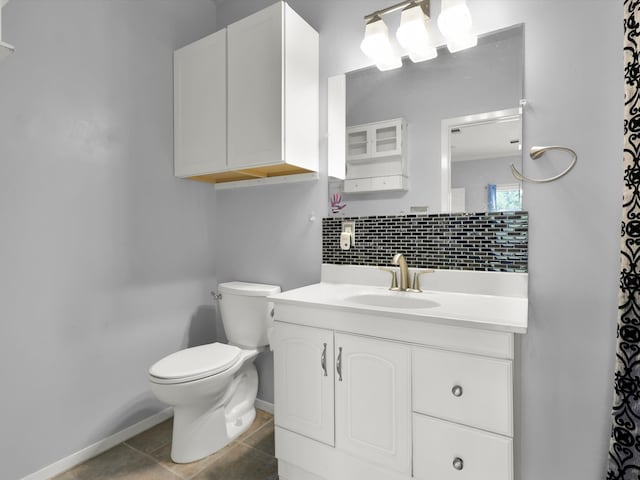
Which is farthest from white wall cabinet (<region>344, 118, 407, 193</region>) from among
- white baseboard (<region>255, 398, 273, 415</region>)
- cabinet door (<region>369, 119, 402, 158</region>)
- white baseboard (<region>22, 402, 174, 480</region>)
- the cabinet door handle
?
white baseboard (<region>22, 402, 174, 480</region>)

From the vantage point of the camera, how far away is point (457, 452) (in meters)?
1.09

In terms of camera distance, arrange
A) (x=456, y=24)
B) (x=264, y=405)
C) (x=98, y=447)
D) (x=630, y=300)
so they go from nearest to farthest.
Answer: (x=630, y=300) < (x=456, y=24) < (x=98, y=447) < (x=264, y=405)

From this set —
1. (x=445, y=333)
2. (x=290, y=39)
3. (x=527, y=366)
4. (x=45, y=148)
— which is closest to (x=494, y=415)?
(x=445, y=333)

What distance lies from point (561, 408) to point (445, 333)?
2.22 feet

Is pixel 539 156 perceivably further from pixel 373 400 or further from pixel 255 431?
pixel 255 431

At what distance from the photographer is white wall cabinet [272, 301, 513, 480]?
105 cm

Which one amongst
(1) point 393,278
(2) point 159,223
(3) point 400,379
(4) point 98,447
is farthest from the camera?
(2) point 159,223

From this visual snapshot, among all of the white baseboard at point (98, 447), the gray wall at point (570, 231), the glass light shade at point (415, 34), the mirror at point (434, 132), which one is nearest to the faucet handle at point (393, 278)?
the mirror at point (434, 132)

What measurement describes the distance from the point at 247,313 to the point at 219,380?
0.43m

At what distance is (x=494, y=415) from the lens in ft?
3.40

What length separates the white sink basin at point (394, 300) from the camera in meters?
1.46

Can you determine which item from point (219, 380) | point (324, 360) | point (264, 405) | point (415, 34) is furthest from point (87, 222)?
point (415, 34)

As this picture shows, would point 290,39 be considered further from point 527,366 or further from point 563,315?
point 527,366

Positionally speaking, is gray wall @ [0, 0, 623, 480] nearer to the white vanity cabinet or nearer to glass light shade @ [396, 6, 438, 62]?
glass light shade @ [396, 6, 438, 62]
